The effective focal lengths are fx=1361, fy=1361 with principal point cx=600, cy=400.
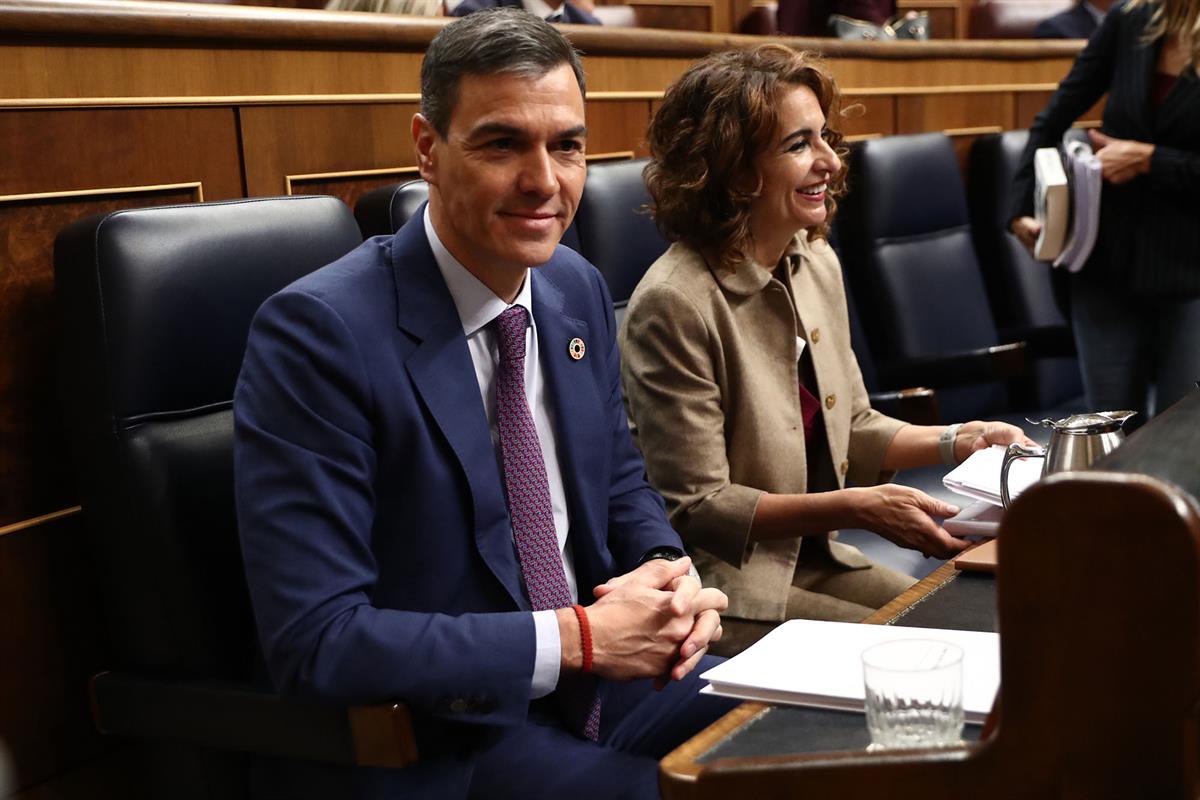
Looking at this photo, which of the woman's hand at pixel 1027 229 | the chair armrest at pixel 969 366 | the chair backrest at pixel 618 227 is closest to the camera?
the chair backrest at pixel 618 227

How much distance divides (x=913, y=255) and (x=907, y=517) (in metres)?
1.57

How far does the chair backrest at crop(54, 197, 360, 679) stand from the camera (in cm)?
139

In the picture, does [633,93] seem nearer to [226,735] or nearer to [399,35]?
[399,35]

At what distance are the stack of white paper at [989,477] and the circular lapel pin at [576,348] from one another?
0.45 meters

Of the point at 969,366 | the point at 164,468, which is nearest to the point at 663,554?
the point at 164,468

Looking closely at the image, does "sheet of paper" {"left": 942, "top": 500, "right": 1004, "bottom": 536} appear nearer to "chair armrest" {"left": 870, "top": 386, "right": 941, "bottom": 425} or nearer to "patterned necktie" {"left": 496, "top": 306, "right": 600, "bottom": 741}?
"patterned necktie" {"left": 496, "top": 306, "right": 600, "bottom": 741}

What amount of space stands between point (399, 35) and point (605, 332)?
0.87 metres

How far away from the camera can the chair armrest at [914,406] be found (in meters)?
2.39

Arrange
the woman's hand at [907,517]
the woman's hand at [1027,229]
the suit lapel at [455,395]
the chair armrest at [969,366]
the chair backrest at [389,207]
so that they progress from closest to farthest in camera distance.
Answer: the suit lapel at [455,395] < the woman's hand at [907,517] < the chair backrest at [389,207] < the chair armrest at [969,366] < the woman's hand at [1027,229]

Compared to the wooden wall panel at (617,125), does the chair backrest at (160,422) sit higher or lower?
lower

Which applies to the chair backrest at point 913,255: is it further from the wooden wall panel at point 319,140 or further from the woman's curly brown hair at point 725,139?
the wooden wall panel at point 319,140

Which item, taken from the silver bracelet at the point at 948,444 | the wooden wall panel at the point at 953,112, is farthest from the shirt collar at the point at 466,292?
the wooden wall panel at the point at 953,112

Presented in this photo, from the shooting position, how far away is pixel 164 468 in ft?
4.61

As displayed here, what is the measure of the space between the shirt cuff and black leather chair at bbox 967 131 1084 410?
2.46 m
